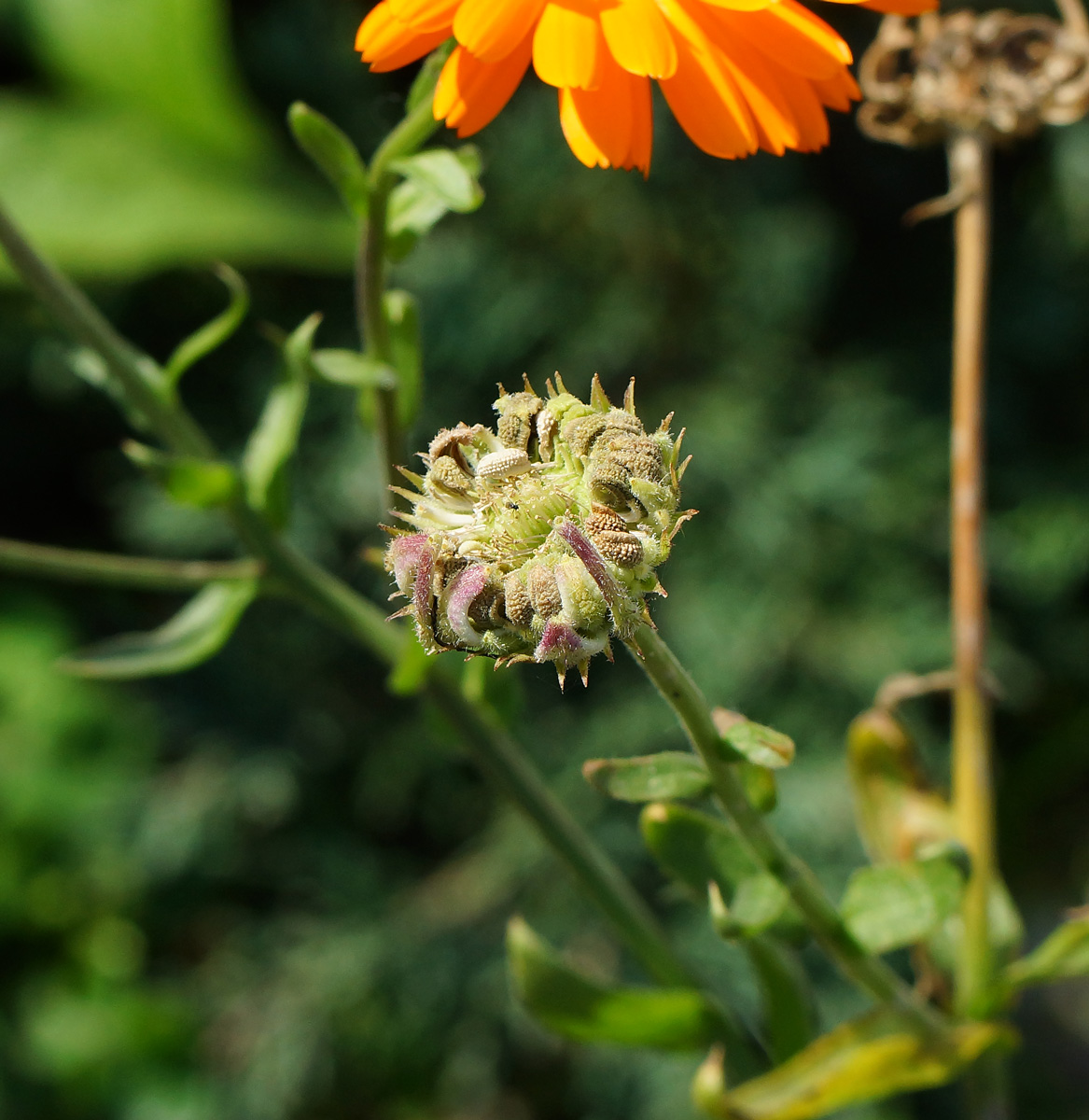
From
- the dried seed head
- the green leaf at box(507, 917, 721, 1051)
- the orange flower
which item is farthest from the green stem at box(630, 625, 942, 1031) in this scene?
the dried seed head

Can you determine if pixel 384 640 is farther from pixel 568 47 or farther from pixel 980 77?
pixel 980 77

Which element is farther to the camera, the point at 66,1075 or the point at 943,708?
the point at 943,708

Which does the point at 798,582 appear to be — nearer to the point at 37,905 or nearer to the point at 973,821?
the point at 973,821

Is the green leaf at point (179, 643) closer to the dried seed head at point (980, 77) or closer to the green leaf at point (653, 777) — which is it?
the green leaf at point (653, 777)

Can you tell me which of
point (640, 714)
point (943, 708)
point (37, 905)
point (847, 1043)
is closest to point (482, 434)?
point (847, 1043)

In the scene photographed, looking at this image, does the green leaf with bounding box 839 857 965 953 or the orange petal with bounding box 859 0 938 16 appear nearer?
the orange petal with bounding box 859 0 938 16

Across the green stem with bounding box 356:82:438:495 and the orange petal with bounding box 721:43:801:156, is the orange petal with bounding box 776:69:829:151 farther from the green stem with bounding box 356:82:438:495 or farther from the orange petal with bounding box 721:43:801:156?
the green stem with bounding box 356:82:438:495

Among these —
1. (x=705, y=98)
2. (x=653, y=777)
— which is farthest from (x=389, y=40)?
(x=653, y=777)
